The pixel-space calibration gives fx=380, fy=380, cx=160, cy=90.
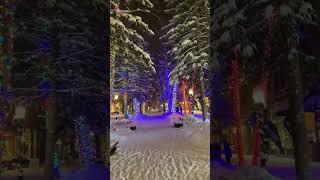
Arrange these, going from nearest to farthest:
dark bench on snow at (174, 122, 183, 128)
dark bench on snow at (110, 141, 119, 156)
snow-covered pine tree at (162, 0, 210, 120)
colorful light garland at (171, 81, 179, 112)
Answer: dark bench on snow at (110, 141, 119, 156)
dark bench on snow at (174, 122, 183, 128)
snow-covered pine tree at (162, 0, 210, 120)
colorful light garland at (171, 81, 179, 112)

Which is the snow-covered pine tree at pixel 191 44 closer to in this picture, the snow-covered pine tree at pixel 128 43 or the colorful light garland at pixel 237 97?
the snow-covered pine tree at pixel 128 43

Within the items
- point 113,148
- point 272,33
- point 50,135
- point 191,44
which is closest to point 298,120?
point 272,33

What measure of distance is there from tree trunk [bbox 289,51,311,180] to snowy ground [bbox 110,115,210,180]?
4.16 feet

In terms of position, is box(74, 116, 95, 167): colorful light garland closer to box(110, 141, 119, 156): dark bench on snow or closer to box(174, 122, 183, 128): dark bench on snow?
box(110, 141, 119, 156): dark bench on snow

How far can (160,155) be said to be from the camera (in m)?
5.46

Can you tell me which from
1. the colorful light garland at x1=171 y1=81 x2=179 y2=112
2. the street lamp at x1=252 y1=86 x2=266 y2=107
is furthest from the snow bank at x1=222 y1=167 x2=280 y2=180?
the colorful light garland at x1=171 y1=81 x2=179 y2=112

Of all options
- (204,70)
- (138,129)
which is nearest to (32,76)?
(138,129)

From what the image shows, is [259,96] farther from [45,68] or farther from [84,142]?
[45,68]

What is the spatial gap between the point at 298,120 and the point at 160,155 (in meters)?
2.05

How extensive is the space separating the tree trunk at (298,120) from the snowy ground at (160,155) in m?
1.27

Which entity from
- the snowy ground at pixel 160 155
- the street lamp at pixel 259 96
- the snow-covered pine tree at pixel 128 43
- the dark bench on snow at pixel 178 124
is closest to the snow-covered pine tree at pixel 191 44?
the dark bench on snow at pixel 178 124

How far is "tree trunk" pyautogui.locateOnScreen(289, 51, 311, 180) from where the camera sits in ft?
14.0

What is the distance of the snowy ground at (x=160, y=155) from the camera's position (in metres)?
5.13

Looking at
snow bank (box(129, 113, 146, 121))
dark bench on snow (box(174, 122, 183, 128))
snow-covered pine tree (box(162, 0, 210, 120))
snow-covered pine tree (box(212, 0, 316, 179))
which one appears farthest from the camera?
snow bank (box(129, 113, 146, 121))
